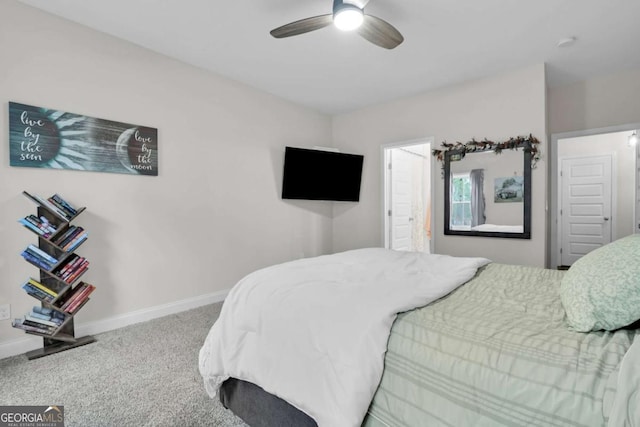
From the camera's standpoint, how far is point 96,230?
267cm

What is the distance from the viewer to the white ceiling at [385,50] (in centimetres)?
236

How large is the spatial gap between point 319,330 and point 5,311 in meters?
2.56

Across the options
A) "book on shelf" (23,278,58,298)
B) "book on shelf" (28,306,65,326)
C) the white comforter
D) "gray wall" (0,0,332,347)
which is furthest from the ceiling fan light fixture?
"book on shelf" (28,306,65,326)

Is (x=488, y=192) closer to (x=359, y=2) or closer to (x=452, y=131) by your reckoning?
(x=452, y=131)

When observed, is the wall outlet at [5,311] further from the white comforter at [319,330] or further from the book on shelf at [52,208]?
the white comforter at [319,330]

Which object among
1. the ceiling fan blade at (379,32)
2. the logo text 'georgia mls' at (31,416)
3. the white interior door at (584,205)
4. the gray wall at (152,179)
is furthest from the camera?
the white interior door at (584,205)

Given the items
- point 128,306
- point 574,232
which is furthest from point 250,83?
point 574,232

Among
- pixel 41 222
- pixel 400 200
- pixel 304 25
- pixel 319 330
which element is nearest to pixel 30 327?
pixel 41 222

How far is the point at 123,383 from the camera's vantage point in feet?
6.20

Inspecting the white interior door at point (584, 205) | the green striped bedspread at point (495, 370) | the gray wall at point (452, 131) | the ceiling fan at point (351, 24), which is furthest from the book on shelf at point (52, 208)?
the white interior door at point (584, 205)

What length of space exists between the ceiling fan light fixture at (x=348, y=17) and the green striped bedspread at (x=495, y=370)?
1835 millimetres

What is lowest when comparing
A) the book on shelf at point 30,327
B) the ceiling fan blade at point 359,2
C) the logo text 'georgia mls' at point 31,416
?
the logo text 'georgia mls' at point 31,416

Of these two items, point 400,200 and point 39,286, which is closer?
point 39,286

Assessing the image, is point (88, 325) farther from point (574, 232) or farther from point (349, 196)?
point (574, 232)
